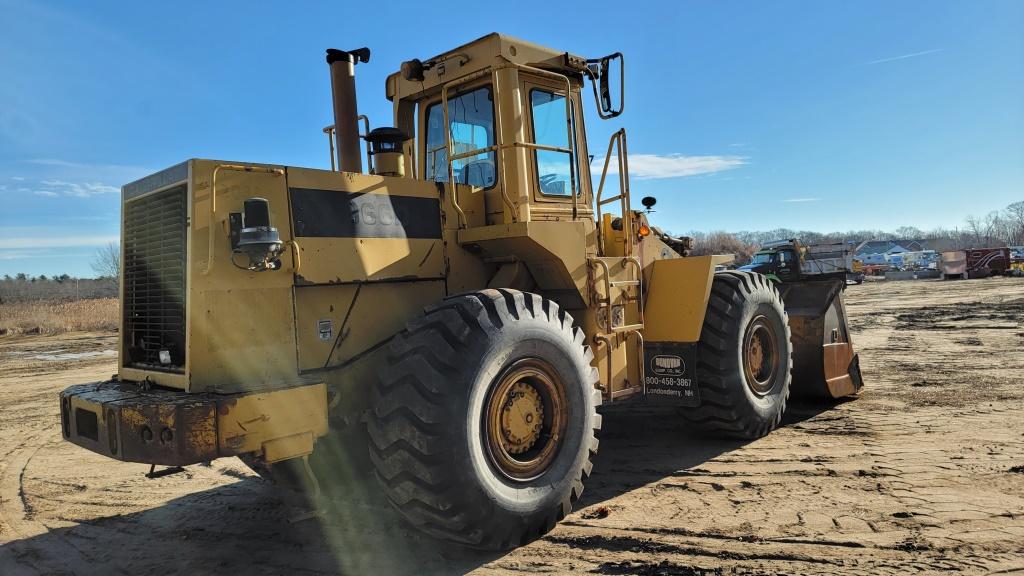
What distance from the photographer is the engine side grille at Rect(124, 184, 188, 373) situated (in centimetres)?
408

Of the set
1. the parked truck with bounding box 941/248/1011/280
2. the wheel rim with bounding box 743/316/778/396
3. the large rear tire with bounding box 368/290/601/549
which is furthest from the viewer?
the parked truck with bounding box 941/248/1011/280

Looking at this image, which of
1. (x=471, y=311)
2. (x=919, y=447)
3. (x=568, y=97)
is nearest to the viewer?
(x=471, y=311)

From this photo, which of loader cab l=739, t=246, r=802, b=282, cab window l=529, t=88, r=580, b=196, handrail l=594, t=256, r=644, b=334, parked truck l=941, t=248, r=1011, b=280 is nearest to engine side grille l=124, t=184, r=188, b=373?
cab window l=529, t=88, r=580, b=196

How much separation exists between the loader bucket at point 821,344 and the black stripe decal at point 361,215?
484 cm

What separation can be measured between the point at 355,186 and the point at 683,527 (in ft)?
10.2

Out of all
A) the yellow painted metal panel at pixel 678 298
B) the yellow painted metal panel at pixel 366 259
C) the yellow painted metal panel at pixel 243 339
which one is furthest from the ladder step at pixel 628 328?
the yellow painted metal panel at pixel 243 339

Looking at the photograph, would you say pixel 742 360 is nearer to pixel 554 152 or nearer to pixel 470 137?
pixel 554 152

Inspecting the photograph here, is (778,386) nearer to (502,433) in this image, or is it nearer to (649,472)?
(649,472)

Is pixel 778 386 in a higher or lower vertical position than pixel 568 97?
lower

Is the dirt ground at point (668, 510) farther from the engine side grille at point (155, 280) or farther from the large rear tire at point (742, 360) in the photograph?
the engine side grille at point (155, 280)

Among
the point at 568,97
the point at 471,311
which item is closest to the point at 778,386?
the point at 568,97

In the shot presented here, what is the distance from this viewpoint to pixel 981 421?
658 centimetres

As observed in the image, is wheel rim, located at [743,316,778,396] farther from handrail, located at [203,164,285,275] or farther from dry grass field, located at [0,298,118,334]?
dry grass field, located at [0,298,118,334]

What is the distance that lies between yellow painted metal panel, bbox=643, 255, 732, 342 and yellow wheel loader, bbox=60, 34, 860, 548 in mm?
18
